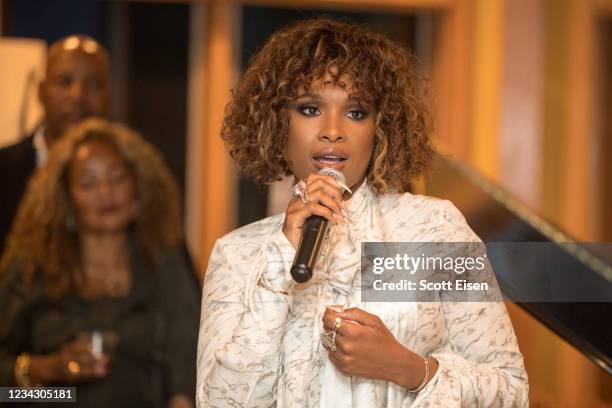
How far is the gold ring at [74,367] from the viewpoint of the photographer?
204cm

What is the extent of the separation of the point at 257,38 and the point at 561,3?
111 cm

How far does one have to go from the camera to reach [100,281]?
7.47 ft

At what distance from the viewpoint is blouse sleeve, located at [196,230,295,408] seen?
45.7 inches

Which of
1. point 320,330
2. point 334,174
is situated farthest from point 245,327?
point 334,174

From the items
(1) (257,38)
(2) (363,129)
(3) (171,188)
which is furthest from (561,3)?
(2) (363,129)

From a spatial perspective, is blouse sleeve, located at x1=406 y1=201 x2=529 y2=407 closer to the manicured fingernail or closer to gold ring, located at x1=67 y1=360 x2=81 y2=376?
the manicured fingernail

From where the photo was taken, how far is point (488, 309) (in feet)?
4.03

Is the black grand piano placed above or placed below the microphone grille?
below

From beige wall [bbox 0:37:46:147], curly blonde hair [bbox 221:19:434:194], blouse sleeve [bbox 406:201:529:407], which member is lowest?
blouse sleeve [bbox 406:201:529:407]

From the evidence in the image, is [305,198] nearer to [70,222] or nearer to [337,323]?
[337,323]

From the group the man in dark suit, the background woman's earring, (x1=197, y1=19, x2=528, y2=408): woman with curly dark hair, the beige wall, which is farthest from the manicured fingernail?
the beige wall

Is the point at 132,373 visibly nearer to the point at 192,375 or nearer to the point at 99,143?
the point at 192,375

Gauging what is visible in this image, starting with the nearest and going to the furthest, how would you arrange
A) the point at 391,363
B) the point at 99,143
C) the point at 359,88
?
the point at 391,363
the point at 359,88
the point at 99,143

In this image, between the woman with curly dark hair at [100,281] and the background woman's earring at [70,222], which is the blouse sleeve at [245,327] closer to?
the woman with curly dark hair at [100,281]
